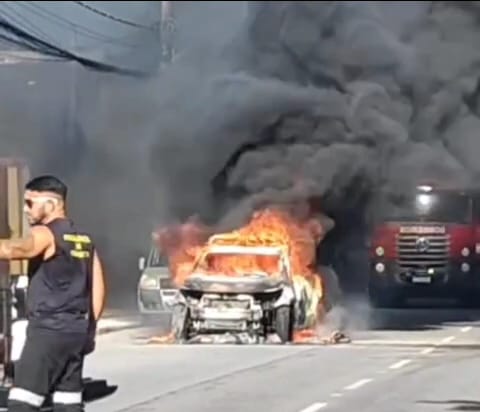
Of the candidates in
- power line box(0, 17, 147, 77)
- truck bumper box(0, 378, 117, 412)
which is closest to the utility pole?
power line box(0, 17, 147, 77)

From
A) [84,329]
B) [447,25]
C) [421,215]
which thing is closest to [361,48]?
[447,25]

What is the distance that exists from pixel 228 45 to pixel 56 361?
20.2m

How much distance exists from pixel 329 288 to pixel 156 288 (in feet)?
12.2

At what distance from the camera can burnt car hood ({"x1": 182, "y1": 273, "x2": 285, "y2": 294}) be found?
24.4m

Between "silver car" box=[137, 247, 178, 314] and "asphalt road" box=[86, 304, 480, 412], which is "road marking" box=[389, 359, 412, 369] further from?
→ "silver car" box=[137, 247, 178, 314]

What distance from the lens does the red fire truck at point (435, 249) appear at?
35125 mm

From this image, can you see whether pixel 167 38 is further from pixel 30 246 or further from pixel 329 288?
pixel 30 246

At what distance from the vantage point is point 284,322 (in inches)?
969

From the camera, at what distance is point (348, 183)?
3041 cm

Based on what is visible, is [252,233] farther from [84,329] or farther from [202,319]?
[84,329]

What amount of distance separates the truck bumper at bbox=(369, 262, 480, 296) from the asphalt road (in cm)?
669

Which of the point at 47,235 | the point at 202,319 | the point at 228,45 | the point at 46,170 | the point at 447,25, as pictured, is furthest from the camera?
the point at 46,170

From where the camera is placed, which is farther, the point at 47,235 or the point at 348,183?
the point at 348,183

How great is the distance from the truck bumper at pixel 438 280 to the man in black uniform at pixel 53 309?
25.2 m
